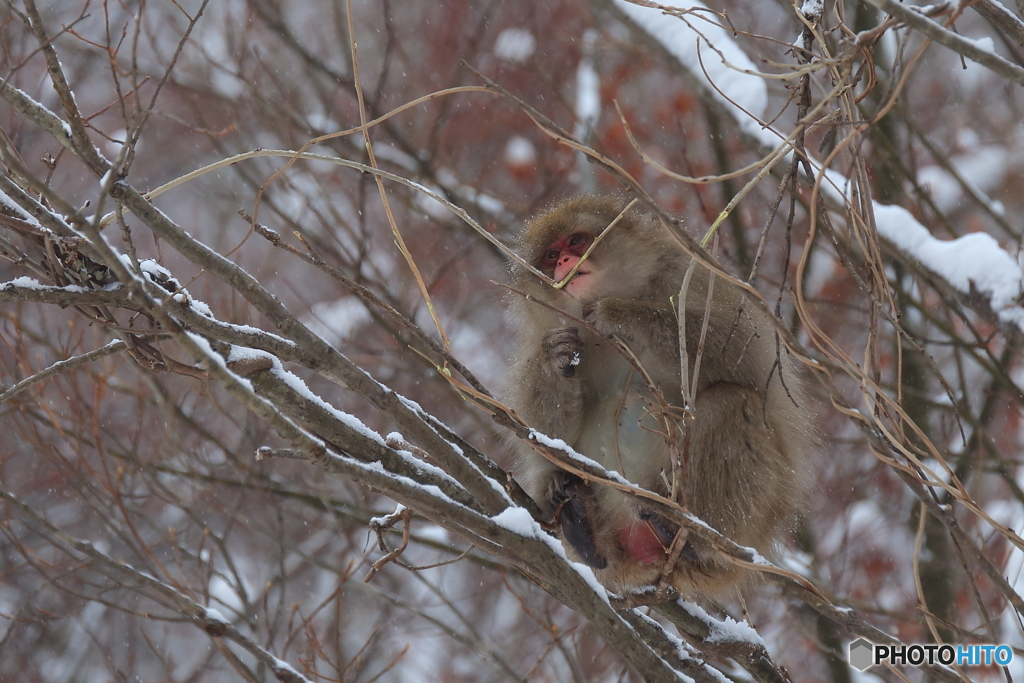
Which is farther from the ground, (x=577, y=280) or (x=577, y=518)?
(x=577, y=280)

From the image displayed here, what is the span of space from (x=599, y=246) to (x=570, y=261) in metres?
0.28

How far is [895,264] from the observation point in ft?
17.5

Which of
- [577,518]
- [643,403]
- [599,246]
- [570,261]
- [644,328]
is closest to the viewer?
[643,403]

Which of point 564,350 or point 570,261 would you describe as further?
point 570,261

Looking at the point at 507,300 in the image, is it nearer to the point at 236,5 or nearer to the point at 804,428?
the point at 804,428

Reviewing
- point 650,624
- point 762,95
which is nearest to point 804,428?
point 650,624

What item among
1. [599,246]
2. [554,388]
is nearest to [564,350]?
[554,388]

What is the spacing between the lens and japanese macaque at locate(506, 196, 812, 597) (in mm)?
3379

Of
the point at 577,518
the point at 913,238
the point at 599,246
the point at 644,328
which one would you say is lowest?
the point at 577,518

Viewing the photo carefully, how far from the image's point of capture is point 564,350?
11.4 ft

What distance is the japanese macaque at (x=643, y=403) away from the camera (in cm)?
338

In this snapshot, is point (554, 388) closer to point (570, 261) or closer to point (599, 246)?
point (570, 261)

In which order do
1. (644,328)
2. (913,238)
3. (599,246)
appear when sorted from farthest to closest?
1. (913,238)
2. (599,246)
3. (644,328)

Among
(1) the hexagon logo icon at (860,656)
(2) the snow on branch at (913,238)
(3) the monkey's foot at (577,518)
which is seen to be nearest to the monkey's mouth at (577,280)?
(3) the monkey's foot at (577,518)
